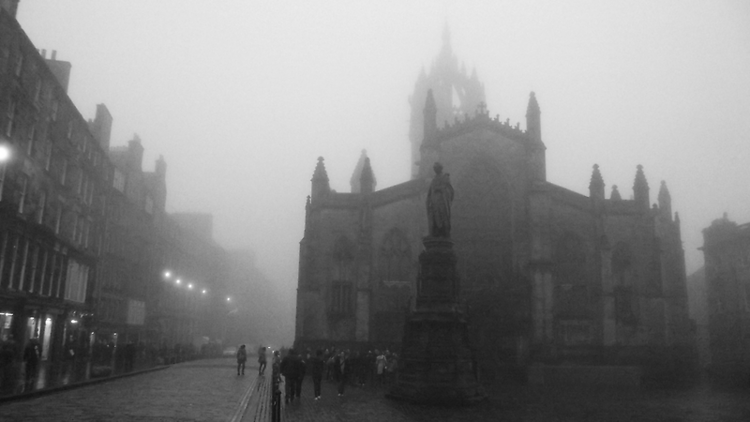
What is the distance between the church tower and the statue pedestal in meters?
52.3

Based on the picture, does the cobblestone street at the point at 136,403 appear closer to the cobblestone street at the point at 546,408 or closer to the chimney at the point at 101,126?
the cobblestone street at the point at 546,408

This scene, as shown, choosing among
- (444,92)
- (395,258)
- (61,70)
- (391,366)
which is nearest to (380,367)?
(391,366)

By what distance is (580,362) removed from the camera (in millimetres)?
35125

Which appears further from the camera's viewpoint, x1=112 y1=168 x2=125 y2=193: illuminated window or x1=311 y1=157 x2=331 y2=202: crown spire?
x1=112 y1=168 x2=125 y2=193: illuminated window

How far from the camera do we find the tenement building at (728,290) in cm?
4525

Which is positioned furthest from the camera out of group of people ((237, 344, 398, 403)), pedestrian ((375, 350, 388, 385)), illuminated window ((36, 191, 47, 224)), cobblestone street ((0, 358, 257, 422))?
illuminated window ((36, 191, 47, 224))

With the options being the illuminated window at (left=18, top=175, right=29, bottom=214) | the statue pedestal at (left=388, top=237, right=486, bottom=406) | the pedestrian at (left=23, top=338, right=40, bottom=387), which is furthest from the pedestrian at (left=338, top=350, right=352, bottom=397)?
the illuminated window at (left=18, top=175, right=29, bottom=214)

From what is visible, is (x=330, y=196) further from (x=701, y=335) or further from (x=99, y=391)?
(x=701, y=335)

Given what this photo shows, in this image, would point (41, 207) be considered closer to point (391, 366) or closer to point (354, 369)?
point (354, 369)

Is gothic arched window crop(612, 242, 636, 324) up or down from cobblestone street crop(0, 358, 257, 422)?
up

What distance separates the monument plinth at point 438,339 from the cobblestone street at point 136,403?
5141 mm

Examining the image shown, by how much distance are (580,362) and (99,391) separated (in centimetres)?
2544

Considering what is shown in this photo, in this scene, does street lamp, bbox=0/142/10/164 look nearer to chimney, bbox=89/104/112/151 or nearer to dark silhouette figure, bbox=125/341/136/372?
dark silhouette figure, bbox=125/341/136/372

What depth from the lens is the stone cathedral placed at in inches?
1414
